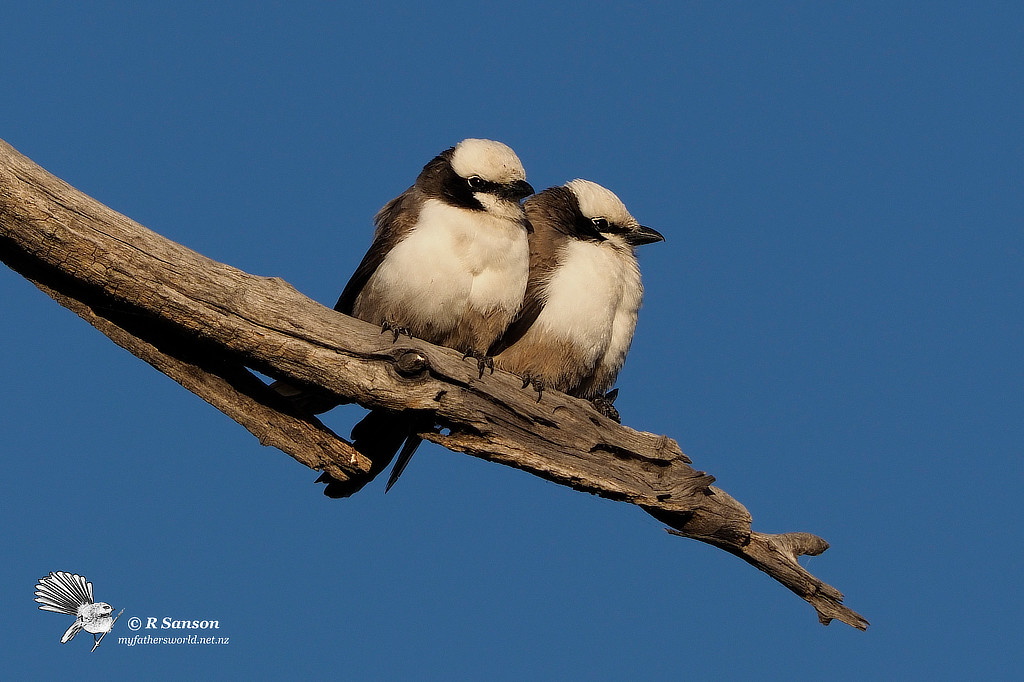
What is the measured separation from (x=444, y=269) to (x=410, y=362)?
3.26 ft

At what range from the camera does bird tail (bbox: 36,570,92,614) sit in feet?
22.2

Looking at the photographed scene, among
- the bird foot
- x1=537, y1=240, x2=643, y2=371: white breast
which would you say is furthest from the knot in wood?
x1=537, y1=240, x2=643, y2=371: white breast

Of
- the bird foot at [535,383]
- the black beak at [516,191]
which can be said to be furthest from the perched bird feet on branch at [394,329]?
the black beak at [516,191]

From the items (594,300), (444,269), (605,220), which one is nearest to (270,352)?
(444,269)

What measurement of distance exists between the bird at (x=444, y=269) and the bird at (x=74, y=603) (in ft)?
5.96

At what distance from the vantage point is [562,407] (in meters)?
7.52

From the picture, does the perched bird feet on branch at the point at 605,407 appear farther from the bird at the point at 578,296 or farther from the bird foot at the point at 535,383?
the bird foot at the point at 535,383

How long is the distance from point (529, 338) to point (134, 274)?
3026mm

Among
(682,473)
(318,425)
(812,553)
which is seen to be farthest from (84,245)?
(812,553)

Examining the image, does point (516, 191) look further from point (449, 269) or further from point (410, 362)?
point (410, 362)

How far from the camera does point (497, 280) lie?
7617 millimetres

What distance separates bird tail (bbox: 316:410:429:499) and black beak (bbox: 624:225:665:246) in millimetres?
2595

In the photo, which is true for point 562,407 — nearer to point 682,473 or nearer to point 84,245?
point 682,473

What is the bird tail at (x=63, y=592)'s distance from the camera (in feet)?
22.2
